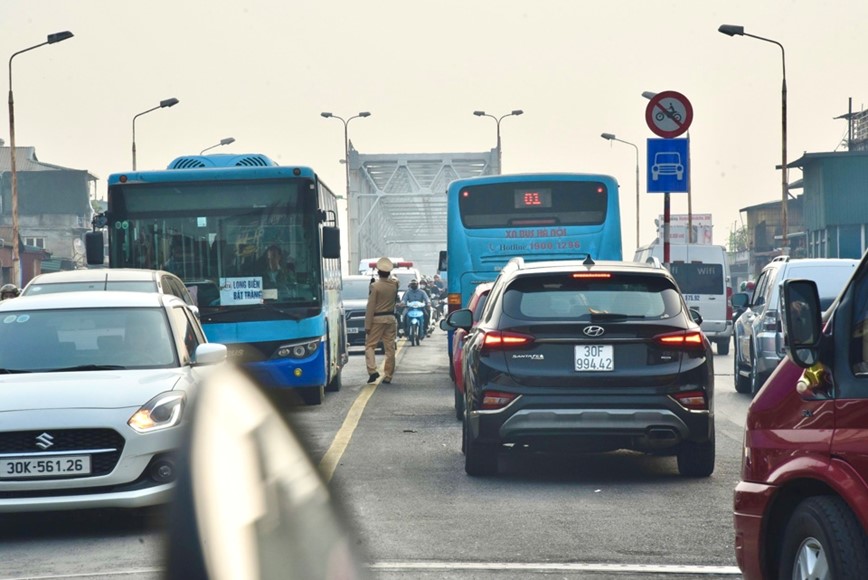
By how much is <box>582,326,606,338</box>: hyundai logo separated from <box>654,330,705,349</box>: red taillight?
384mm

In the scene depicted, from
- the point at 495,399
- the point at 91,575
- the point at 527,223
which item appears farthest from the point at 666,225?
the point at 91,575

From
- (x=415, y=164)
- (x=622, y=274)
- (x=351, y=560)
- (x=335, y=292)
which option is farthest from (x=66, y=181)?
(x=351, y=560)

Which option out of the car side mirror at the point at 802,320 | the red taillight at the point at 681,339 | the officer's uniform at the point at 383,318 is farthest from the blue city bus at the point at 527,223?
the car side mirror at the point at 802,320

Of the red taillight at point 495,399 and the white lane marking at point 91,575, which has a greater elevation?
the red taillight at point 495,399

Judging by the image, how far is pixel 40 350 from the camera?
34.5 feet

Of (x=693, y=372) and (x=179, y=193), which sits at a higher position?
(x=179, y=193)

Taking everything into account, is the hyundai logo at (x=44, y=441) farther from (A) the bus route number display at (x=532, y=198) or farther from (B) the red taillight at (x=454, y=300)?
(A) the bus route number display at (x=532, y=198)

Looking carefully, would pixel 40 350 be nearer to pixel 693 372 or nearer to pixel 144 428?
pixel 144 428

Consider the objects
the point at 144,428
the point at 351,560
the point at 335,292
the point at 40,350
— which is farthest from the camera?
the point at 335,292

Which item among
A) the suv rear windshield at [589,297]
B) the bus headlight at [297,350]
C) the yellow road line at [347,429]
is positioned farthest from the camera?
the bus headlight at [297,350]

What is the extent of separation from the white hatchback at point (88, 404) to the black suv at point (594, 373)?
86.3 inches

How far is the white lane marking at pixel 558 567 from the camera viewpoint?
25.3 feet

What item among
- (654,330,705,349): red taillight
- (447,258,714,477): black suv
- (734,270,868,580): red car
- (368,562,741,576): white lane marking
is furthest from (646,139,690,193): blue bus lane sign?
(734,270,868,580): red car

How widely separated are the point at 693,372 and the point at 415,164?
217ft
